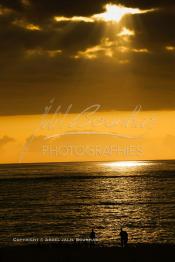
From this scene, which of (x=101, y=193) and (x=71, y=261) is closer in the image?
(x=71, y=261)

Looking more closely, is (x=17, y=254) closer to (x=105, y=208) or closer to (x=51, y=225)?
(x=51, y=225)

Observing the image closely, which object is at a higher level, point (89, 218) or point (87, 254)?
point (89, 218)

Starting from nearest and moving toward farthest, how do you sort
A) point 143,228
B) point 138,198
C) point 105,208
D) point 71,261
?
point 71,261, point 143,228, point 105,208, point 138,198

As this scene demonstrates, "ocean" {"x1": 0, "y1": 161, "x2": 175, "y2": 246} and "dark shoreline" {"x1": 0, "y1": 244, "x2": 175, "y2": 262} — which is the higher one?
"ocean" {"x1": 0, "y1": 161, "x2": 175, "y2": 246}

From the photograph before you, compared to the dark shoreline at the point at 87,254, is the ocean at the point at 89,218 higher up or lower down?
higher up

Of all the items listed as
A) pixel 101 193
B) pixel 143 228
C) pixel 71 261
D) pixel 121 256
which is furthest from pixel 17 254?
pixel 101 193

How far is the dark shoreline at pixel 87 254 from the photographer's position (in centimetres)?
3772

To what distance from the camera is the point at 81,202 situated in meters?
114

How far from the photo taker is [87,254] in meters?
39.5

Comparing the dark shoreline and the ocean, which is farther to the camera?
the ocean

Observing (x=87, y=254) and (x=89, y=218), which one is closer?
(x=87, y=254)

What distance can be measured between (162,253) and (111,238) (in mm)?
25760

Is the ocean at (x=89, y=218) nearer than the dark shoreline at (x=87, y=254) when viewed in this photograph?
No

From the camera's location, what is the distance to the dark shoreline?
3772 centimetres
